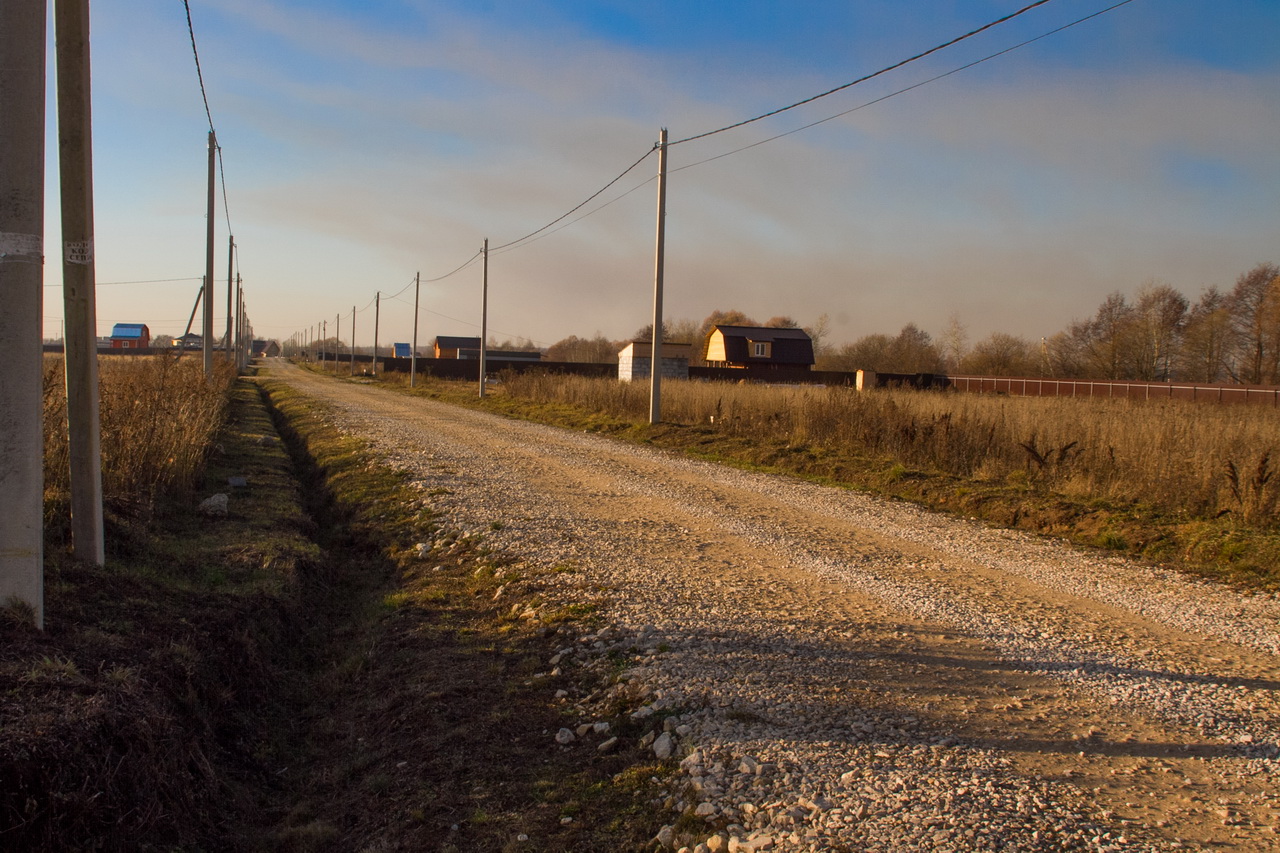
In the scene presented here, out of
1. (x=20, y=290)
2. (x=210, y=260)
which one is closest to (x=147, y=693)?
(x=20, y=290)

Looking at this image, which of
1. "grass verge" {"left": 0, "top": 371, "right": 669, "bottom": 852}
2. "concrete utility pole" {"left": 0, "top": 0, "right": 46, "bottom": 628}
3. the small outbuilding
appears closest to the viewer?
"grass verge" {"left": 0, "top": 371, "right": 669, "bottom": 852}

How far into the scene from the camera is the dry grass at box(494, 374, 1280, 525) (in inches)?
382

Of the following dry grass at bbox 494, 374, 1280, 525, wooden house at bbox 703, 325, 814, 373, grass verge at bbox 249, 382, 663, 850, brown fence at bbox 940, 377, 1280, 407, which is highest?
wooden house at bbox 703, 325, 814, 373

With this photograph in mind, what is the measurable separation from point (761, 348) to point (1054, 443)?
54.0 metres

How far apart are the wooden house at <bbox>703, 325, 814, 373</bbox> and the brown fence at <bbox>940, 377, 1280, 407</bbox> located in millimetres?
17416

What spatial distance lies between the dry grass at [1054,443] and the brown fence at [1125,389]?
13.8 m

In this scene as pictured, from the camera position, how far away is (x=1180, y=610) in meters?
6.09

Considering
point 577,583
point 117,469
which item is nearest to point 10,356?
point 577,583

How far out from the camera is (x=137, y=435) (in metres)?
8.81

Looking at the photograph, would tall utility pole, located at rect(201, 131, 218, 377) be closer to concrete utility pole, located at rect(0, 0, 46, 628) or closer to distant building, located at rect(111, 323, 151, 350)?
concrete utility pole, located at rect(0, 0, 46, 628)

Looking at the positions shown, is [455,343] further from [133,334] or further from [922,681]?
[922,681]

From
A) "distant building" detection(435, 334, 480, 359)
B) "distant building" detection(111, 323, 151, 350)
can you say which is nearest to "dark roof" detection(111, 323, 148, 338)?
"distant building" detection(111, 323, 151, 350)

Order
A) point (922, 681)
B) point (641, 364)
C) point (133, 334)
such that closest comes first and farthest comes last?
1. point (922, 681)
2. point (641, 364)
3. point (133, 334)

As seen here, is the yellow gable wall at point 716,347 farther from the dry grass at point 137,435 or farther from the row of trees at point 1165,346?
the dry grass at point 137,435
